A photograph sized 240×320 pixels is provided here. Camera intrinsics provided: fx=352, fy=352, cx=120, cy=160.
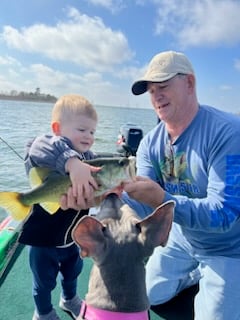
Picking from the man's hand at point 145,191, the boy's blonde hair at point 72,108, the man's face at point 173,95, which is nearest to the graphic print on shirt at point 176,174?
the man's face at point 173,95

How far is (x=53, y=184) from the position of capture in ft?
8.28

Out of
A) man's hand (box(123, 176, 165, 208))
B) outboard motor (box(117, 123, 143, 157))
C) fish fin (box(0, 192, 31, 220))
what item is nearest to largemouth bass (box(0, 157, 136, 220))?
fish fin (box(0, 192, 31, 220))

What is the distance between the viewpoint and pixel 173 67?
3201 millimetres

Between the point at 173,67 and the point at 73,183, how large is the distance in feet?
4.87

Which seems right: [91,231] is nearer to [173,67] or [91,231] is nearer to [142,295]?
[142,295]

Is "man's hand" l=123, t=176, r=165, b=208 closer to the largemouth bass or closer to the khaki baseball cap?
the largemouth bass

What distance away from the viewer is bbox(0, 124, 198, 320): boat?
3.49 metres

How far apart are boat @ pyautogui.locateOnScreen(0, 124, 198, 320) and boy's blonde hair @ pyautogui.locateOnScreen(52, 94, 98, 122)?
4.55 ft

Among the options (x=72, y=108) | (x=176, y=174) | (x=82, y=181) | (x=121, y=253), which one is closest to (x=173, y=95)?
(x=176, y=174)

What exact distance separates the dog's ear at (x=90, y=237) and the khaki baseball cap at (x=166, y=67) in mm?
1761

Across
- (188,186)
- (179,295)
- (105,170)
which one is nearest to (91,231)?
(105,170)

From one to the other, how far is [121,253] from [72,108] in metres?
1.44

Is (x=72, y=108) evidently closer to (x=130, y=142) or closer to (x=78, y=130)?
(x=78, y=130)

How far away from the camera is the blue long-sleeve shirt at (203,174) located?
289 cm
